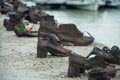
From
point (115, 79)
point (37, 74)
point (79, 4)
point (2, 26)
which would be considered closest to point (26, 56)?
point (37, 74)

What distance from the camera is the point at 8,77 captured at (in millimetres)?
10484

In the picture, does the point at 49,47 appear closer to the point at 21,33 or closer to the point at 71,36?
Result: the point at 71,36

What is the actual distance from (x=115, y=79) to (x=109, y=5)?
5630cm

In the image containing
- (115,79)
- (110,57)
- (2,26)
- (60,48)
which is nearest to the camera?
(115,79)

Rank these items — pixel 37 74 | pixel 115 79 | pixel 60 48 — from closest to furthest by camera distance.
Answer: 1. pixel 115 79
2. pixel 37 74
3. pixel 60 48

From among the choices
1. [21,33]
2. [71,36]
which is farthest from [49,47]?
[21,33]

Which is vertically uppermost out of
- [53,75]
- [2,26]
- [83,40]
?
[53,75]

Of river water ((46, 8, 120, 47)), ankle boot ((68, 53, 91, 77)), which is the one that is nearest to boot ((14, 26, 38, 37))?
river water ((46, 8, 120, 47))

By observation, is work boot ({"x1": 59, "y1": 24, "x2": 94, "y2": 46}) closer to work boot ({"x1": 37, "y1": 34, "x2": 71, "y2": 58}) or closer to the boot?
the boot

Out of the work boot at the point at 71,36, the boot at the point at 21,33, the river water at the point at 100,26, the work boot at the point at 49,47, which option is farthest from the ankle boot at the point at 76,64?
the river water at the point at 100,26

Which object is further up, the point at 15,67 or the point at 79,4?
the point at 15,67

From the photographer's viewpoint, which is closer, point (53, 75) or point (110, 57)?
point (53, 75)

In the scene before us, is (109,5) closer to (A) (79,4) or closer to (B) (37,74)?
(A) (79,4)

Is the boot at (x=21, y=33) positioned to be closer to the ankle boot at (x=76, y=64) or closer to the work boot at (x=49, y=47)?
the work boot at (x=49, y=47)
